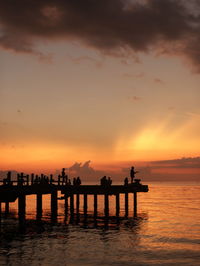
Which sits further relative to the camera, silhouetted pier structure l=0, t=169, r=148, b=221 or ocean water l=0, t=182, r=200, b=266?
silhouetted pier structure l=0, t=169, r=148, b=221

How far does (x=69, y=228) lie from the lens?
40.4 meters

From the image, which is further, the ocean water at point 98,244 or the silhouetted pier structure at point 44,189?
the silhouetted pier structure at point 44,189

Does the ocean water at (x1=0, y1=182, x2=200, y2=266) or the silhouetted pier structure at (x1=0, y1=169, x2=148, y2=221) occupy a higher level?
the silhouetted pier structure at (x1=0, y1=169, x2=148, y2=221)

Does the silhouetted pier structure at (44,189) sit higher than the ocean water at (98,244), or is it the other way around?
the silhouetted pier structure at (44,189)

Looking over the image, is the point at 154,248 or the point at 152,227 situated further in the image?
the point at 152,227

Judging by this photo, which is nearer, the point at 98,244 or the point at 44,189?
the point at 98,244

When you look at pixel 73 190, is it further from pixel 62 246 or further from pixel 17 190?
pixel 62 246

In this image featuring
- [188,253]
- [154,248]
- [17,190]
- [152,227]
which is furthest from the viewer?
Result: [152,227]

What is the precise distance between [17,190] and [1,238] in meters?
4.49

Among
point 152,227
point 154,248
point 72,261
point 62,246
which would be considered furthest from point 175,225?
point 72,261

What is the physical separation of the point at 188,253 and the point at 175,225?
60.5 ft

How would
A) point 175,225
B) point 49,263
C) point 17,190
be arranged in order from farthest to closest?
1. point 175,225
2. point 17,190
3. point 49,263

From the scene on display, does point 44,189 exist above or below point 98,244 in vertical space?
above

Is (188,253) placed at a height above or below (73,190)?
below
